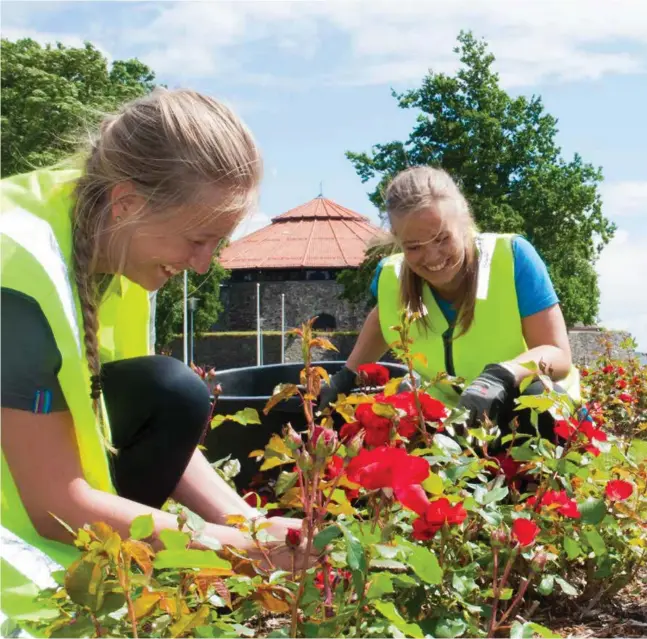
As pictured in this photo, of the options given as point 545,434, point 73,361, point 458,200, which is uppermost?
point 458,200

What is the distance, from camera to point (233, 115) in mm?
1669

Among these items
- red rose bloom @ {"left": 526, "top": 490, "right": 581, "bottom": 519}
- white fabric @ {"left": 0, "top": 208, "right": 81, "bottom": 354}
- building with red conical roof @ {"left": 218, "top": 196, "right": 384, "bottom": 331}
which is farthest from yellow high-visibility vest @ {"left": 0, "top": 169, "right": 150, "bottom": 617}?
building with red conical roof @ {"left": 218, "top": 196, "right": 384, "bottom": 331}

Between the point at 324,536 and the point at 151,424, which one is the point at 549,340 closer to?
the point at 151,424

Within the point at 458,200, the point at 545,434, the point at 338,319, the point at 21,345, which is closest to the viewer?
the point at 21,345

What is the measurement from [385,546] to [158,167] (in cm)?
82

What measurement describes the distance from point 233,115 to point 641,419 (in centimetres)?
475

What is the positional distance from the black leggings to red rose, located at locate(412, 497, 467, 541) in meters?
0.70

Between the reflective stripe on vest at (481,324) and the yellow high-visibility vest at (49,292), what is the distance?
1.20 meters

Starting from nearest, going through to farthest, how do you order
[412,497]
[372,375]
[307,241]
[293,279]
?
[412,497] → [372,375] → [293,279] → [307,241]

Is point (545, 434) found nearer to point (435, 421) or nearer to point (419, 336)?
point (419, 336)

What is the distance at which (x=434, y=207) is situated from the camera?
2.43m

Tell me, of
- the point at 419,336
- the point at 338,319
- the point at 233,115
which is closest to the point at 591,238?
the point at 338,319

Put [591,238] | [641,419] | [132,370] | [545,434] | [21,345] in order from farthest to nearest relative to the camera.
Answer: [591,238], [641,419], [545,434], [132,370], [21,345]

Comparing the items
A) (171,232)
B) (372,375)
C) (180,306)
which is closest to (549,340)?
(372,375)
